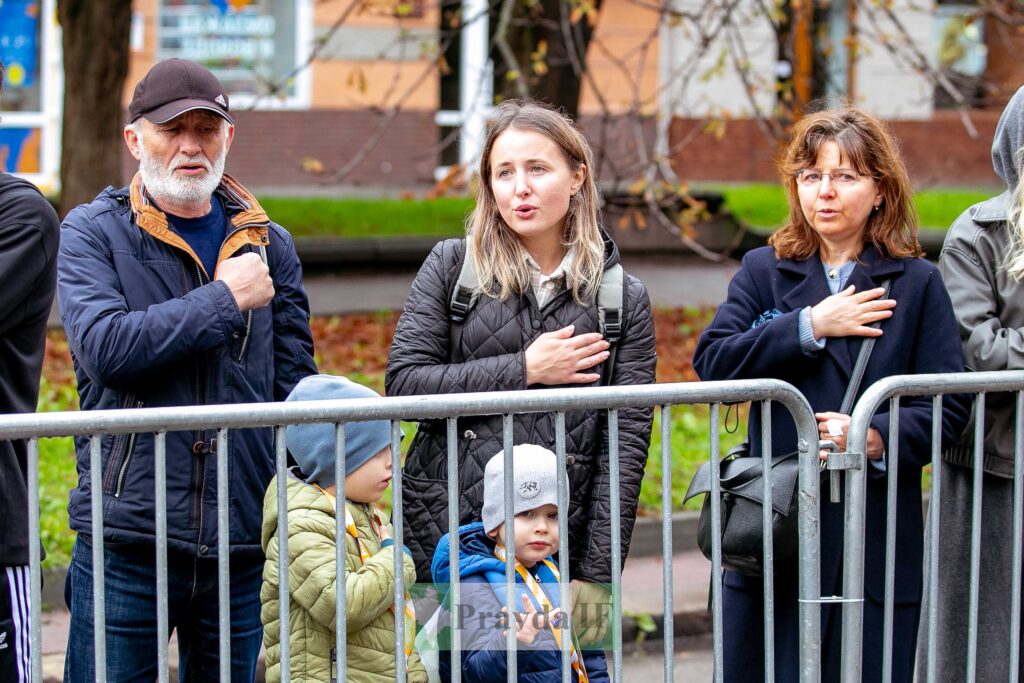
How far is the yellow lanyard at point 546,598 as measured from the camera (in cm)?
311

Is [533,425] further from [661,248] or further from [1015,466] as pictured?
[661,248]

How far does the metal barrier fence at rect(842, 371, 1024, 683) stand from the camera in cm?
327

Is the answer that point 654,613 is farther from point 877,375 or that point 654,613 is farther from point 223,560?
point 223,560

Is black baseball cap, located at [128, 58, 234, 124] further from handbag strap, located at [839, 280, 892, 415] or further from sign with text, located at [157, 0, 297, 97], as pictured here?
sign with text, located at [157, 0, 297, 97]

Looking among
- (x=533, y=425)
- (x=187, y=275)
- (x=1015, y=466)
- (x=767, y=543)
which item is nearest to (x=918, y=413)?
(x=1015, y=466)

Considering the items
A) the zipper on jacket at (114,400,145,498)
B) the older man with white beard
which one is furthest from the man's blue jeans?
the zipper on jacket at (114,400,145,498)

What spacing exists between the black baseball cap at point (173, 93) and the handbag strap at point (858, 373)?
176 centimetres

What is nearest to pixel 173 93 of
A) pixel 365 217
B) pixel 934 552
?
pixel 934 552

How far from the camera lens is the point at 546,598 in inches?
124

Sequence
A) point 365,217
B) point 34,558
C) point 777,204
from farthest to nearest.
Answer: point 777,204, point 365,217, point 34,558

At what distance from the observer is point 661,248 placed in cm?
1323

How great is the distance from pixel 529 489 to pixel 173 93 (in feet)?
4.20

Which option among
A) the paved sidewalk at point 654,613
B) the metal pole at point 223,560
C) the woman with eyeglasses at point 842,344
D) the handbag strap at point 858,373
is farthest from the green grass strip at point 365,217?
the metal pole at point 223,560

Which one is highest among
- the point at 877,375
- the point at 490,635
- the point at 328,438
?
the point at 877,375
